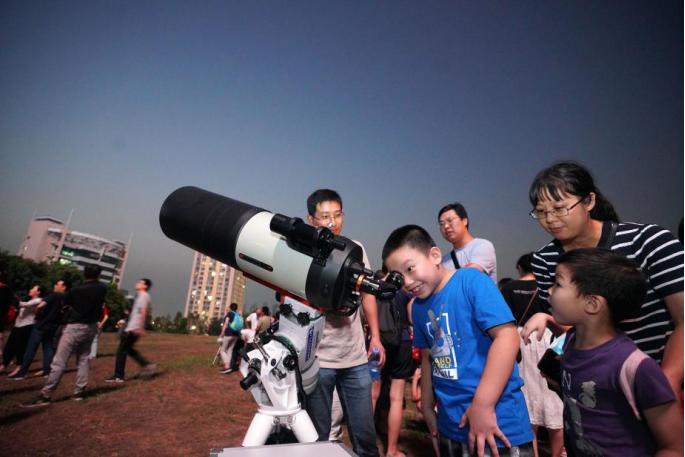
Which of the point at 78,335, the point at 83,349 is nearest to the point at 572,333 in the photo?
the point at 78,335

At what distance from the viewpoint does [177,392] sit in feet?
23.5

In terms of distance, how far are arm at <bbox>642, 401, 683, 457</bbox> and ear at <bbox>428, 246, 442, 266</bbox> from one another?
3.40 feet

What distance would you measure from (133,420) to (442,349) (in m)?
5.53

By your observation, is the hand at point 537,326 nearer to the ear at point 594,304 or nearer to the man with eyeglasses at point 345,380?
the ear at point 594,304

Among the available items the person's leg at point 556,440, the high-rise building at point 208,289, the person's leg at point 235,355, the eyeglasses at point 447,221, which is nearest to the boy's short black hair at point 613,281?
the eyeglasses at point 447,221

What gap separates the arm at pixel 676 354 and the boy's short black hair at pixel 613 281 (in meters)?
0.12

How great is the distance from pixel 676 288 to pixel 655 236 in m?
0.28

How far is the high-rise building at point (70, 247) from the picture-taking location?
85.2m

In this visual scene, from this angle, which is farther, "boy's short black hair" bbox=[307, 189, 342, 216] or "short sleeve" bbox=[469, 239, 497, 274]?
"short sleeve" bbox=[469, 239, 497, 274]

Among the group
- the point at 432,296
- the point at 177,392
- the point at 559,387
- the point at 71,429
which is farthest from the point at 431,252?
the point at 177,392

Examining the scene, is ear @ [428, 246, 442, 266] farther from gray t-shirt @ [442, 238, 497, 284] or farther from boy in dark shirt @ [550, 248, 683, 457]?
gray t-shirt @ [442, 238, 497, 284]

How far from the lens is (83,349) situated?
6.04 meters

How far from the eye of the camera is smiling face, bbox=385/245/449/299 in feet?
6.22

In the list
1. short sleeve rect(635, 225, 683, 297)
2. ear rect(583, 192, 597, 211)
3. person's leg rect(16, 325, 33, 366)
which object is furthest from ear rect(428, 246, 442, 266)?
person's leg rect(16, 325, 33, 366)
